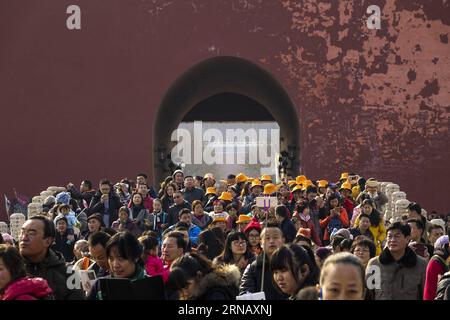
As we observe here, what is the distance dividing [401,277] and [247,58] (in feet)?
47.5

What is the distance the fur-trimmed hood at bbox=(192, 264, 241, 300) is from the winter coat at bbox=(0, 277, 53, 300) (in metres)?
0.84

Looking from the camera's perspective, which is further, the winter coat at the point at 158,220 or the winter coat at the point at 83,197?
the winter coat at the point at 83,197

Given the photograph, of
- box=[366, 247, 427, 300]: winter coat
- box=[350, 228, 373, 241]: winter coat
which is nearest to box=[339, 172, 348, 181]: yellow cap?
box=[350, 228, 373, 241]: winter coat

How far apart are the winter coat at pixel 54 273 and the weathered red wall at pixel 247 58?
15.0m

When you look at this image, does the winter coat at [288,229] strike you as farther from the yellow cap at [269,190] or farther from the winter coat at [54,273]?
the winter coat at [54,273]

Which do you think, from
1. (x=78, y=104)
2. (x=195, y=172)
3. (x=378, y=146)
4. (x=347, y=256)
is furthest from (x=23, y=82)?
(x=347, y=256)

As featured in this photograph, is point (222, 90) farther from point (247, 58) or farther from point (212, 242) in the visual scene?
point (212, 242)

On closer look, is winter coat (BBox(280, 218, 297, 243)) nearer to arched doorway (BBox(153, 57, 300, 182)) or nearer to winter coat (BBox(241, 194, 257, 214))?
winter coat (BBox(241, 194, 257, 214))

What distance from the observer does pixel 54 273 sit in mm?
7090

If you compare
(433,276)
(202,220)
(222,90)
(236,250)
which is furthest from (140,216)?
(222,90)

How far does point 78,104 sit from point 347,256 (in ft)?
57.4

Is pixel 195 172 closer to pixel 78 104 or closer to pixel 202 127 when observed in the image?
pixel 202 127

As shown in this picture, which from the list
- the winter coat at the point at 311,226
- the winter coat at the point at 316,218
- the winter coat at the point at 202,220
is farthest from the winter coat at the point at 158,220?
the winter coat at the point at 316,218

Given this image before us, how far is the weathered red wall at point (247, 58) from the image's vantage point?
22.3m
